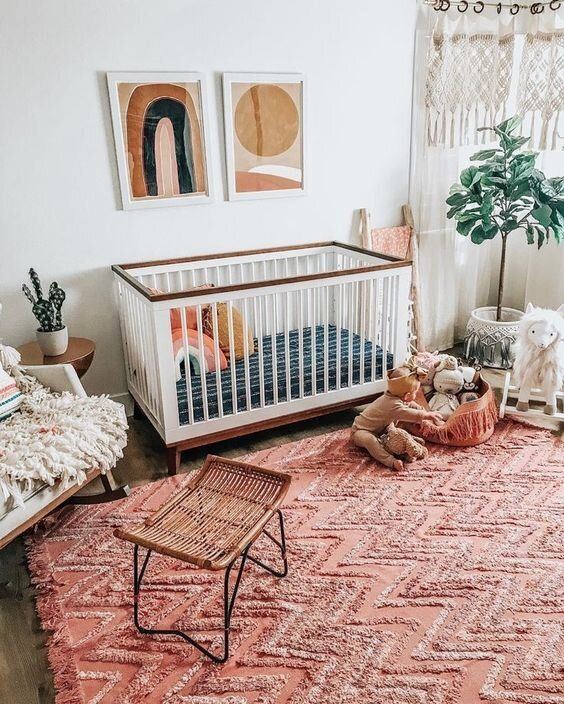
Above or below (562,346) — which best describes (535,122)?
above

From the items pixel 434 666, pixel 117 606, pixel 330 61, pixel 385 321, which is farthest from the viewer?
pixel 330 61

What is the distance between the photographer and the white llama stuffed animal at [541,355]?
2896 mm

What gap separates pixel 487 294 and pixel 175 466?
266 centimetres

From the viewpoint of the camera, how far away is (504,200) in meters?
3.49

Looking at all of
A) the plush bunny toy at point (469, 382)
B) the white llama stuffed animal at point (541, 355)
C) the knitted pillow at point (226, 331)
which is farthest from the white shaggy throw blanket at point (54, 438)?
the white llama stuffed animal at point (541, 355)

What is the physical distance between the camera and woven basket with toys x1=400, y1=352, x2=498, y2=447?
2.89 m

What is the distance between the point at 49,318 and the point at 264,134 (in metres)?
1.50

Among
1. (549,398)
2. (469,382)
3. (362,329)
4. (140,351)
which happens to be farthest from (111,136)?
(549,398)

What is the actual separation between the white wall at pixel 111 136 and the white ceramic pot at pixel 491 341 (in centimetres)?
92

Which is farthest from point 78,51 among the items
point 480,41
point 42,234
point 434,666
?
point 434,666

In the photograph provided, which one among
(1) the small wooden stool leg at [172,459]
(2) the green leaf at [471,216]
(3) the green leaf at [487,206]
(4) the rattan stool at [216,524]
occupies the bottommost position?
(1) the small wooden stool leg at [172,459]

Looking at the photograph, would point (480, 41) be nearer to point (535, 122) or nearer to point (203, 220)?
point (535, 122)

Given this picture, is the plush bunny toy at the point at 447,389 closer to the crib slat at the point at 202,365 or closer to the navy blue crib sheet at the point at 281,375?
the navy blue crib sheet at the point at 281,375

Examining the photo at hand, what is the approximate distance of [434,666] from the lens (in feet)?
5.63
